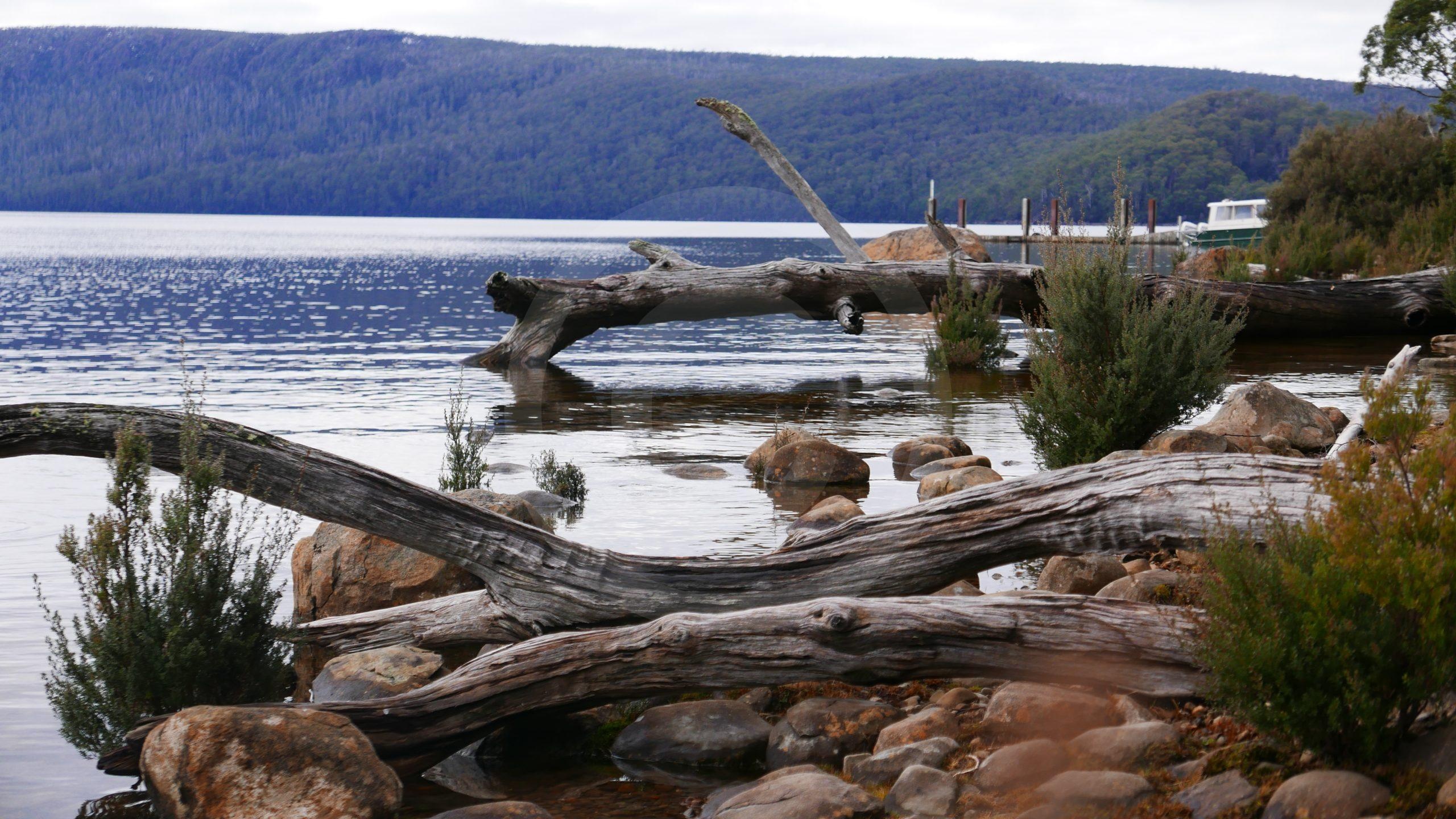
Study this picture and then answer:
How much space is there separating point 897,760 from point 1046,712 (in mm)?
654

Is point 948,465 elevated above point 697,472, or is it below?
above

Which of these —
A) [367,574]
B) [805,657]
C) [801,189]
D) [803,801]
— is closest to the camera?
[803,801]

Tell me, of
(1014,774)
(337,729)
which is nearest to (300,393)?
(337,729)

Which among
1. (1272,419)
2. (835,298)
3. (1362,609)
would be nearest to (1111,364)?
(1272,419)

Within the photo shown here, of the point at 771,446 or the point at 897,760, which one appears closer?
the point at 897,760

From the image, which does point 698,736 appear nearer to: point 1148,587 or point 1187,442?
point 1148,587

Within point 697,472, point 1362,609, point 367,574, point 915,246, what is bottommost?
point 697,472

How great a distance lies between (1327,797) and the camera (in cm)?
357

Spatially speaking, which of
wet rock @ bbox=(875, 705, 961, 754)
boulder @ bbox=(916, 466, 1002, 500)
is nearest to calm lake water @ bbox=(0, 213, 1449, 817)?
boulder @ bbox=(916, 466, 1002, 500)

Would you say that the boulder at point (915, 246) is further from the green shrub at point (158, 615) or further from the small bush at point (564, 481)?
the green shrub at point (158, 615)

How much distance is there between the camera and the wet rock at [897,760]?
4523 millimetres

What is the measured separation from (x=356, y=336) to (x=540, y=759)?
2425 cm

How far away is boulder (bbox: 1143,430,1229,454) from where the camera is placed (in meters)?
8.21

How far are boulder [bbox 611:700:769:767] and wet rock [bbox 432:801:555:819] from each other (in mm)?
841
